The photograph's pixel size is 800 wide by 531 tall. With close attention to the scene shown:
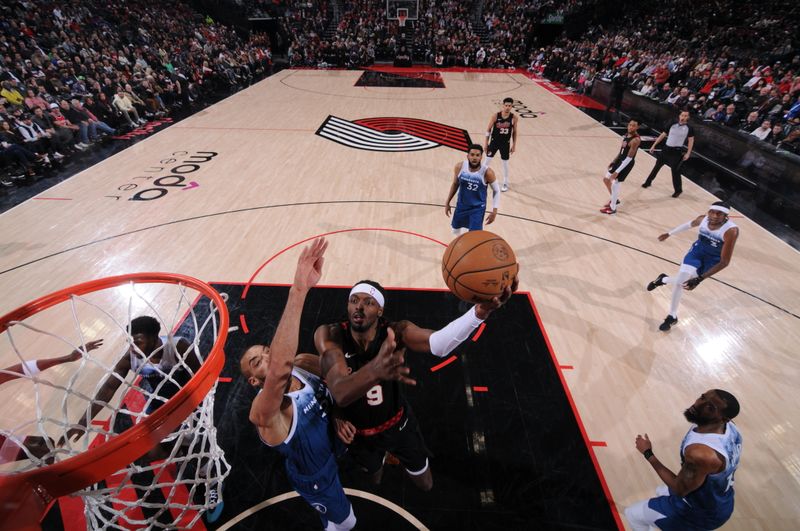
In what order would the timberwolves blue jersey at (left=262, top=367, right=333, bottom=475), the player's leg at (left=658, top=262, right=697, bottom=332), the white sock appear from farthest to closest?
the white sock → the player's leg at (left=658, top=262, right=697, bottom=332) → the timberwolves blue jersey at (left=262, top=367, right=333, bottom=475)

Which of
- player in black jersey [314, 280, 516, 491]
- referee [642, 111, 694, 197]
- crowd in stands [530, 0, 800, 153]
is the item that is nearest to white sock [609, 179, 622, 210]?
referee [642, 111, 694, 197]

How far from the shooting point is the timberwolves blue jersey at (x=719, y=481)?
230cm

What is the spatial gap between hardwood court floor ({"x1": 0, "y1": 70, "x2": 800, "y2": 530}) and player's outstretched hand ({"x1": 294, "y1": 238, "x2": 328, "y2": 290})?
2.95 m

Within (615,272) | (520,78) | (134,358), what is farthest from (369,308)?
(520,78)

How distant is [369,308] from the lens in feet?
8.20

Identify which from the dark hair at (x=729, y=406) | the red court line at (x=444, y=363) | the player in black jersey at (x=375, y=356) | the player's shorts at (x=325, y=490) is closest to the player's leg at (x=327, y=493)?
the player's shorts at (x=325, y=490)

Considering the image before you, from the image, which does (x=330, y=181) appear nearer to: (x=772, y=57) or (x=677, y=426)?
(x=677, y=426)

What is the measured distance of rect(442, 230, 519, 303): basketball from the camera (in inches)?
97.0

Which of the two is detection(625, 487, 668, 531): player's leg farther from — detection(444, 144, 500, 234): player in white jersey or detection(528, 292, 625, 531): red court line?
detection(444, 144, 500, 234): player in white jersey

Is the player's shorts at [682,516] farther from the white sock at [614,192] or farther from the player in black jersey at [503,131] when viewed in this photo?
the player in black jersey at [503,131]

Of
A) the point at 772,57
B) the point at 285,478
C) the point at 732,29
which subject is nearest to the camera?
the point at 285,478

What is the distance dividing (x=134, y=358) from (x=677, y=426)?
4473 millimetres

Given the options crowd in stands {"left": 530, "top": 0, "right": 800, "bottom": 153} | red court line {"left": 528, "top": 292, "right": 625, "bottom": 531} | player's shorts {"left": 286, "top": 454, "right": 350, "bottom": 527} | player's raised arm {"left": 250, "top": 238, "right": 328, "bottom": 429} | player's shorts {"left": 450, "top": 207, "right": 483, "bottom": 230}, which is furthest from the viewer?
crowd in stands {"left": 530, "top": 0, "right": 800, "bottom": 153}

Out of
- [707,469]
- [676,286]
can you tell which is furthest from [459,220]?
[707,469]
